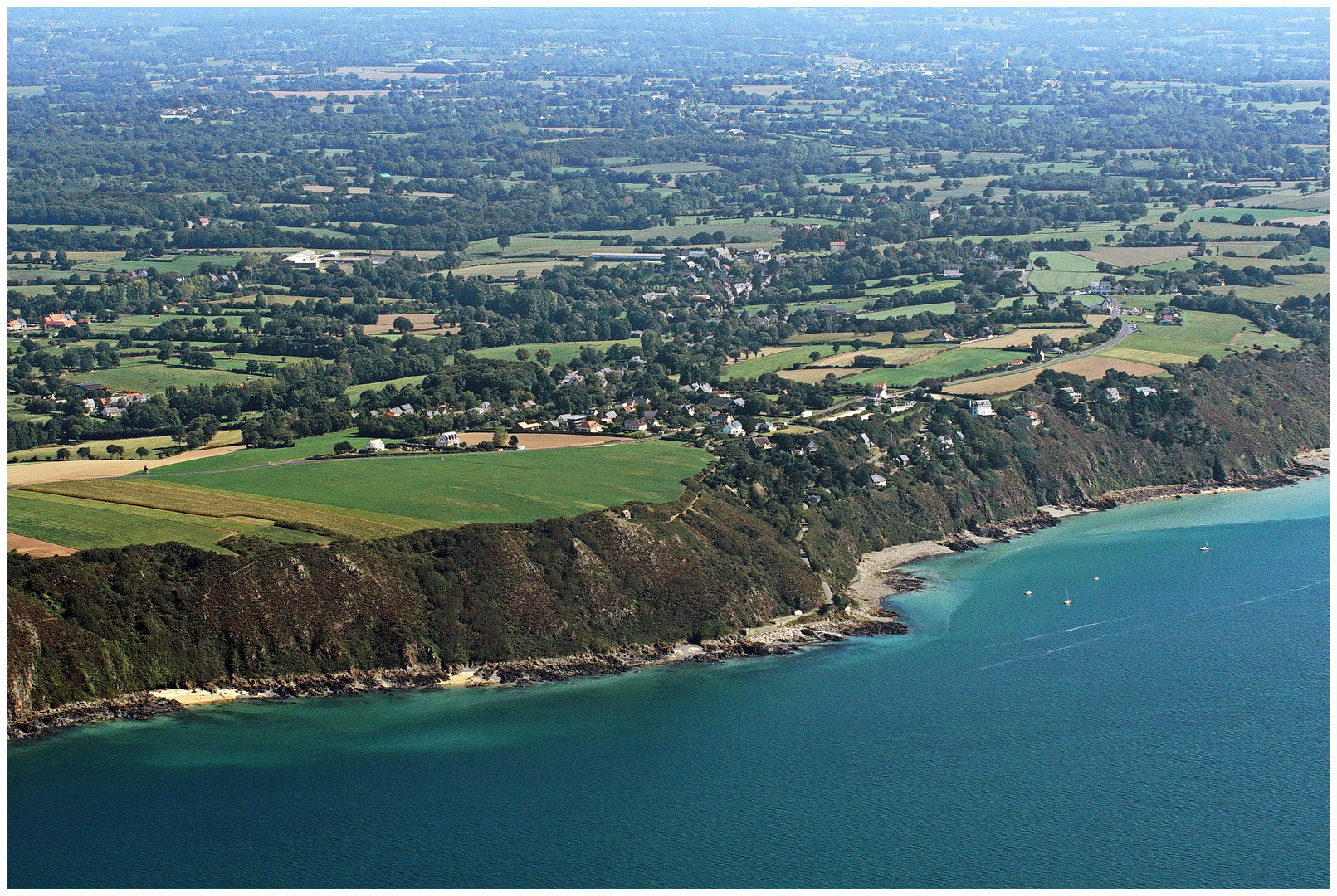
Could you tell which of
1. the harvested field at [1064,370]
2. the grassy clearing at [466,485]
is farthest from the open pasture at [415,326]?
the harvested field at [1064,370]

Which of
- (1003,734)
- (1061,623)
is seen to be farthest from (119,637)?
(1061,623)

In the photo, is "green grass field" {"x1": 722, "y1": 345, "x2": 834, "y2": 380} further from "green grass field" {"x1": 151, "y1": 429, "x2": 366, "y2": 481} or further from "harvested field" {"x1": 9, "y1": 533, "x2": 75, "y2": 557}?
"harvested field" {"x1": 9, "y1": 533, "x2": 75, "y2": 557}

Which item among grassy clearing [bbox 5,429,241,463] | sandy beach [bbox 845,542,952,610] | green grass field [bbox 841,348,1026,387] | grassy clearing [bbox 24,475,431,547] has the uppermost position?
grassy clearing [bbox 24,475,431,547]

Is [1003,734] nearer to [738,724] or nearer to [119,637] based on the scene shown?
[738,724]

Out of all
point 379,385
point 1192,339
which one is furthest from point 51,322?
point 1192,339

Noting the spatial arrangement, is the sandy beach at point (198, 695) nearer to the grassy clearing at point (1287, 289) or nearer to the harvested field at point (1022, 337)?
the harvested field at point (1022, 337)

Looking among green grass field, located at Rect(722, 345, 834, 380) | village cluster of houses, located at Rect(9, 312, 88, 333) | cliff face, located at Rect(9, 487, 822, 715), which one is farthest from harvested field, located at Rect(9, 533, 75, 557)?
village cluster of houses, located at Rect(9, 312, 88, 333)
